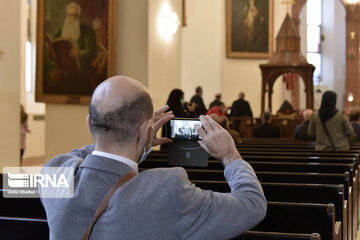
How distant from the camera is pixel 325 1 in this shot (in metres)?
33.2

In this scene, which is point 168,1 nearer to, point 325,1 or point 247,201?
point 247,201

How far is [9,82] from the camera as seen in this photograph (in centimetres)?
888

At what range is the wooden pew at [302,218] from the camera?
344 centimetres

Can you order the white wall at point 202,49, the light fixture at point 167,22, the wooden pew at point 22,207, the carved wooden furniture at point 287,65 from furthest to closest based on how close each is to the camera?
the white wall at point 202,49, the carved wooden furniture at point 287,65, the light fixture at point 167,22, the wooden pew at point 22,207

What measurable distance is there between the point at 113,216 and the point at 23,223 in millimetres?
1062

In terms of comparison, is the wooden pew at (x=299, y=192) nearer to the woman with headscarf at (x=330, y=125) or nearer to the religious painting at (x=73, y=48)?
the woman with headscarf at (x=330, y=125)

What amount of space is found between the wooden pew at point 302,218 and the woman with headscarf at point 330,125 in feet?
18.3

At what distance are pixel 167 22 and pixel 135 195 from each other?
10825mm

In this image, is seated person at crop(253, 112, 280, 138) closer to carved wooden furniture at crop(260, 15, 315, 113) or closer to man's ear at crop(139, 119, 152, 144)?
carved wooden furniture at crop(260, 15, 315, 113)

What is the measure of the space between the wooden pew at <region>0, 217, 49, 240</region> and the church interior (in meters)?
0.02

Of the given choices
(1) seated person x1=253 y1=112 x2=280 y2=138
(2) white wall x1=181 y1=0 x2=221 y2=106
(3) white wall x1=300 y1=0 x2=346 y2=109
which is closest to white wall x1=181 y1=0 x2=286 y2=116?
(2) white wall x1=181 y1=0 x2=221 y2=106

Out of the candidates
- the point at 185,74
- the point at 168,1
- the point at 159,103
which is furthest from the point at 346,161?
the point at 185,74

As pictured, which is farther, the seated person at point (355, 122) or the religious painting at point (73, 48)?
the seated person at point (355, 122)

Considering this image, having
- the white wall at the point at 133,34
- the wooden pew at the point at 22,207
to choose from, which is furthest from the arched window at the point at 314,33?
the wooden pew at the point at 22,207
